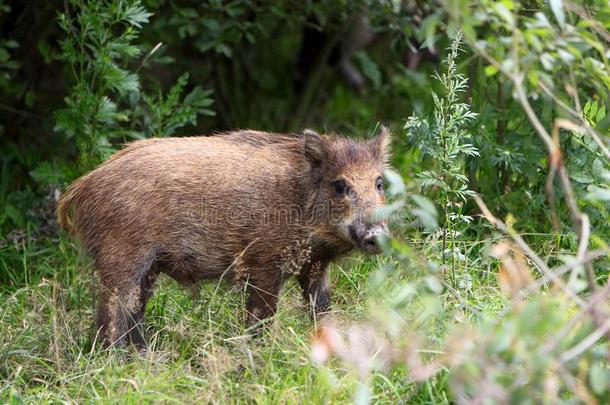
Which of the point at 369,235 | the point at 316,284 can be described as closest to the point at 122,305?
the point at 316,284

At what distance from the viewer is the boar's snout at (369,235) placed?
464cm

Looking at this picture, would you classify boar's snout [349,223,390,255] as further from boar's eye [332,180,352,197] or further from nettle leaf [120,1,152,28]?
nettle leaf [120,1,152,28]

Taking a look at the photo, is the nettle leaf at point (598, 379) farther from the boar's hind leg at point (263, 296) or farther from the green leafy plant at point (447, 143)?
the boar's hind leg at point (263, 296)

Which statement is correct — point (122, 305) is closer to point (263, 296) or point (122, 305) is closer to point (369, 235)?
point (263, 296)

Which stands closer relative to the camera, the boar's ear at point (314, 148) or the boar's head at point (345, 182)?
the boar's head at point (345, 182)

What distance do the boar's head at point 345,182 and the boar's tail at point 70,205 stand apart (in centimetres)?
124

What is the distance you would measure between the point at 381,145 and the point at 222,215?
37.3 inches

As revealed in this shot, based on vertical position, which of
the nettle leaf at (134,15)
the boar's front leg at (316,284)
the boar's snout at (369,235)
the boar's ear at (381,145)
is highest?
the nettle leaf at (134,15)

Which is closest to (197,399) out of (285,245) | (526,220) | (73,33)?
(285,245)

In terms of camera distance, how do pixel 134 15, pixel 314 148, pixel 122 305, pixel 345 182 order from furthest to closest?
pixel 134 15, pixel 314 148, pixel 345 182, pixel 122 305

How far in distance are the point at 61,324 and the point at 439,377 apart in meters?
2.09

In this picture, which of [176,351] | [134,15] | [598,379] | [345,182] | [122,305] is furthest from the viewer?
[134,15]

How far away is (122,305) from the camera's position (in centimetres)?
479

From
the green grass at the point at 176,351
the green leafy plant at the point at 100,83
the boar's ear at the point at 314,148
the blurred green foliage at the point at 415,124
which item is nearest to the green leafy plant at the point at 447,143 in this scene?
the blurred green foliage at the point at 415,124
